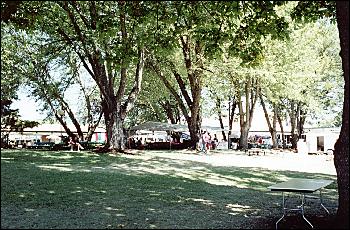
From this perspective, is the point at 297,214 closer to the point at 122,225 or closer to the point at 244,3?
the point at 122,225

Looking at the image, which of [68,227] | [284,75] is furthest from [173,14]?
[284,75]

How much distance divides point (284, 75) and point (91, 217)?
2541 centimetres

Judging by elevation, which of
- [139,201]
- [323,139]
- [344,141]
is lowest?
[139,201]

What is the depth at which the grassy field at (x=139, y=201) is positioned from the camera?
22.9 feet

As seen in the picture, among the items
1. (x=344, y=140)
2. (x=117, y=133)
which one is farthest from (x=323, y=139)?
(x=344, y=140)

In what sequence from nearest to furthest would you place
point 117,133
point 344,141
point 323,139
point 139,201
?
point 344,141 < point 139,201 < point 117,133 < point 323,139

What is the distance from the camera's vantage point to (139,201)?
376 inches

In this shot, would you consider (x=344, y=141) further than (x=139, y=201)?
No

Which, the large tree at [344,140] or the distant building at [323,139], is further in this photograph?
the distant building at [323,139]

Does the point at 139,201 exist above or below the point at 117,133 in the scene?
below

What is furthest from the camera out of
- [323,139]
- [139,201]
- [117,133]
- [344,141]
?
[323,139]

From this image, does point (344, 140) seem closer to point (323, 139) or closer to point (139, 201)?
point (139, 201)

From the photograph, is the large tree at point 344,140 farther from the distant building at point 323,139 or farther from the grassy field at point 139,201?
the distant building at point 323,139

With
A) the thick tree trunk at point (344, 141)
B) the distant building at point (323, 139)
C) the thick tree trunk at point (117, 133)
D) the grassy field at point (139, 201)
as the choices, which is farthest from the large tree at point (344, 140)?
the distant building at point (323, 139)
